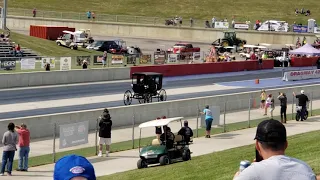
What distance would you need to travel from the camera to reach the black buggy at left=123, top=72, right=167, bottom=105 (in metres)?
36.5

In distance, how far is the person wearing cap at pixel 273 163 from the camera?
4.52 meters

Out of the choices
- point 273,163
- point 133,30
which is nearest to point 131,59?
point 133,30

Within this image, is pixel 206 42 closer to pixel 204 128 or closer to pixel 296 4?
pixel 296 4

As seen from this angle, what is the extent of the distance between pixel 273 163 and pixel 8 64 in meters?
38.5

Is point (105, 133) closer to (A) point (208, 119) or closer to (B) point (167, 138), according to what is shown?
(B) point (167, 138)

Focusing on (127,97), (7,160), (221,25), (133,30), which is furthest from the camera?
(221,25)

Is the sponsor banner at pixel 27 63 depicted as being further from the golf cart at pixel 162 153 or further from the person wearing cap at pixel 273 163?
the person wearing cap at pixel 273 163

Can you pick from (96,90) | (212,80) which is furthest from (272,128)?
(212,80)

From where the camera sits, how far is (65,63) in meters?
44.2

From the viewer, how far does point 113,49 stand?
6200cm

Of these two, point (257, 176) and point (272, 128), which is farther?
point (272, 128)

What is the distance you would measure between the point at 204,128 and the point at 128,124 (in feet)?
9.77

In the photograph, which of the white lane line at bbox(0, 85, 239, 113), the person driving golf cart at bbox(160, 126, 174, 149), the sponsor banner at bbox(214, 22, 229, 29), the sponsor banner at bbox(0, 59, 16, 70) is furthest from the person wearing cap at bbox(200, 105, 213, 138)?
the sponsor banner at bbox(214, 22, 229, 29)

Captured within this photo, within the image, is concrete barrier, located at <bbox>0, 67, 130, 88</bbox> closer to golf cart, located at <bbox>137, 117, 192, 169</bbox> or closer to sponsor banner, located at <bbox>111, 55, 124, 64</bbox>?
sponsor banner, located at <bbox>111, 55, 124, 64</bbox>
